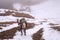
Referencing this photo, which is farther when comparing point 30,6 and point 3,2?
point 30,6

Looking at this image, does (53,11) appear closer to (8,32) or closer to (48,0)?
(48,0)

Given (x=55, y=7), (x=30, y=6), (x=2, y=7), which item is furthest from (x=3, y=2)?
(x=55, y=7)

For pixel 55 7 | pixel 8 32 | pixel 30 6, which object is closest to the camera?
pixel 8 32

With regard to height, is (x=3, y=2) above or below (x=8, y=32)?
above

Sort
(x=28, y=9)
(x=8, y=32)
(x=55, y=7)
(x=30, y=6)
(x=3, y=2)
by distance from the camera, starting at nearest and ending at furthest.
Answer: (x=8, y=32), (x=3, y=2), (x=28, y=9), (x=30, y=6), (x=55, y=7)

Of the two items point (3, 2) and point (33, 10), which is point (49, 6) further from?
point (3, 2)

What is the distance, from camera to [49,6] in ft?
173

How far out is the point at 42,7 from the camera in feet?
165

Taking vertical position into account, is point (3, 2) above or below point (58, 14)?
above

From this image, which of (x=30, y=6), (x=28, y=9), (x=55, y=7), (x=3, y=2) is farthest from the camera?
(x=55, y=7)

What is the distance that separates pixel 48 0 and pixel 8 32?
37563mm

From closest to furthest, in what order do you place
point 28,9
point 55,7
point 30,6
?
1. point 28,9
2. point 30,6
3. point 55,7

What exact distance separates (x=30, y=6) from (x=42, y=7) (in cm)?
389

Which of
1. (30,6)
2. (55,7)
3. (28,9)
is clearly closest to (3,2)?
(28,9)
